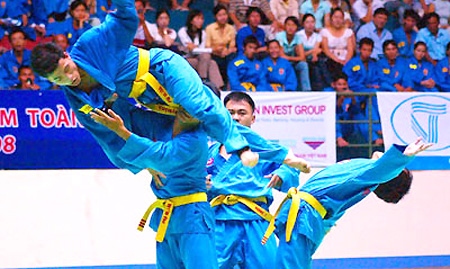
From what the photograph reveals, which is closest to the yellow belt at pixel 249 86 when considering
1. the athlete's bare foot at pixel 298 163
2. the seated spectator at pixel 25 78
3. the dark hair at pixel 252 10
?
the dark hair at pixel 252 10

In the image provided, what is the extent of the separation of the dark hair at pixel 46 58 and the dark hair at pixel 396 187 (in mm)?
1912

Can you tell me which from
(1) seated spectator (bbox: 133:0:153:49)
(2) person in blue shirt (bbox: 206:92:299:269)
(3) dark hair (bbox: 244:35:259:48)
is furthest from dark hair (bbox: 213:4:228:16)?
(2) person in blue shirt (bbox: 206:92:299:269)

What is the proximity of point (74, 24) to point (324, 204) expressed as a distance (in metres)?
4.76

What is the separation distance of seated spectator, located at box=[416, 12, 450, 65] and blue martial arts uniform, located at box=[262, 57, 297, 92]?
6.29 ft

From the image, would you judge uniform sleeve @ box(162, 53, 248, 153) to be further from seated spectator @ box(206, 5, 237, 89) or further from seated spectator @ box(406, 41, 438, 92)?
seated spectator @ box(406, 41, 438, 92)

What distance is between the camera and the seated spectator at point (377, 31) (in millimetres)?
9602

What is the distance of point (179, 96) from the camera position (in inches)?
143

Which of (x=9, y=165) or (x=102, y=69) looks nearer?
(x=102, y=69)

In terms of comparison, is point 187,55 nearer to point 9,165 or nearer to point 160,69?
point 9,165

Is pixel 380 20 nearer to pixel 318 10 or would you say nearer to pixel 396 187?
pixel 318 10

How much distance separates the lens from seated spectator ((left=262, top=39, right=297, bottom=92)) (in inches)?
337

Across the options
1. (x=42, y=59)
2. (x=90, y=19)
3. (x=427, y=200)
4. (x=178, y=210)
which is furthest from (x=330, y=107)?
(x=42, y=59)

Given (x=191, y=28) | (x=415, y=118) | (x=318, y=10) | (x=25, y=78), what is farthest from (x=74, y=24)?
(x=415, y=118)

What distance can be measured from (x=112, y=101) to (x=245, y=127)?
73 cm
